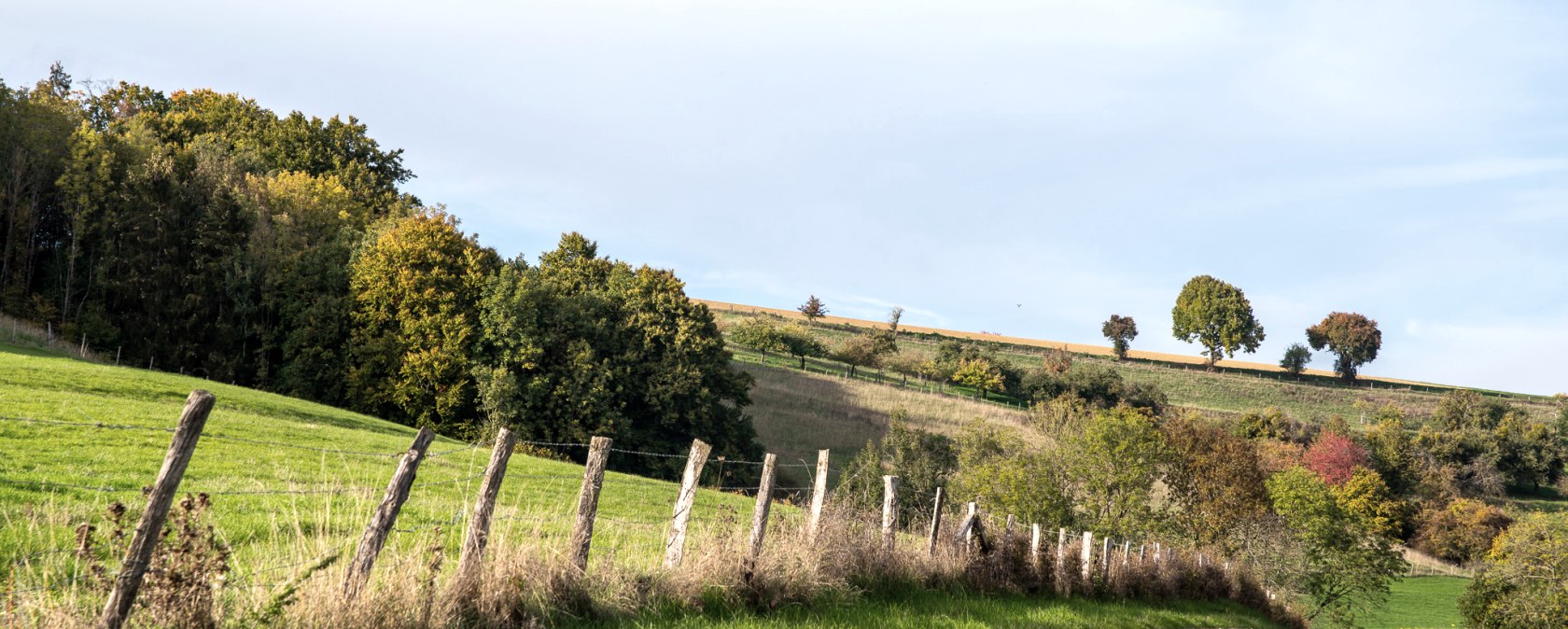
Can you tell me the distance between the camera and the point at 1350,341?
132 m

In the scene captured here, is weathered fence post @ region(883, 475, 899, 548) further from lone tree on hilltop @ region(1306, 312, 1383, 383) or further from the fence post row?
lone tree on hilltop @ region(1306, 312, 1383, 383)

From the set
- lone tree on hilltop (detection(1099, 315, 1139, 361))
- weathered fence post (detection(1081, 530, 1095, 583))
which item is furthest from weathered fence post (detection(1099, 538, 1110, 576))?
lone tree on hilltop (detection(1099, 315, 1139, 361))

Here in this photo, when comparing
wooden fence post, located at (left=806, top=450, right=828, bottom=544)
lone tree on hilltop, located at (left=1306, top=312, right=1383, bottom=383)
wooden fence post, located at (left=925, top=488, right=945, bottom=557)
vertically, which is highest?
lone tree on hilltop, located at (left=1306, top=312, right=1383, bottom=383)

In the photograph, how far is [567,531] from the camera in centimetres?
867

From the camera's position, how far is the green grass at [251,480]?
7.74 metres

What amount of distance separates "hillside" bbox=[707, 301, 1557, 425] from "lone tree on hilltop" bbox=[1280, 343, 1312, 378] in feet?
8.14

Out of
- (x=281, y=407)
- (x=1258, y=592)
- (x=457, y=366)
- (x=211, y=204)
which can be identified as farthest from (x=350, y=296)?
(x=1258, y=592)

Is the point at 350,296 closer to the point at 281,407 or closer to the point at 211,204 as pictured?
the point at 211,204

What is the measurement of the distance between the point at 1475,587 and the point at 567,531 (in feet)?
163

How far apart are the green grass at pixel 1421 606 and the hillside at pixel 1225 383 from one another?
33.0 meters

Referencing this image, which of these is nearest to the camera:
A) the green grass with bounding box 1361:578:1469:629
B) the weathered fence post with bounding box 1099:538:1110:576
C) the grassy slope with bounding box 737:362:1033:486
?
the weathered fence post with bounding box 1099:538:1110:576

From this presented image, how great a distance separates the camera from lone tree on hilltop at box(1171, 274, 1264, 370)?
129m

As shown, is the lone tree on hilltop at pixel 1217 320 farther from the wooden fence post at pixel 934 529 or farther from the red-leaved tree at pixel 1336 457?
the wooden fence post at pixel 934 529

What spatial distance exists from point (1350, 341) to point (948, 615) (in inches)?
5747
